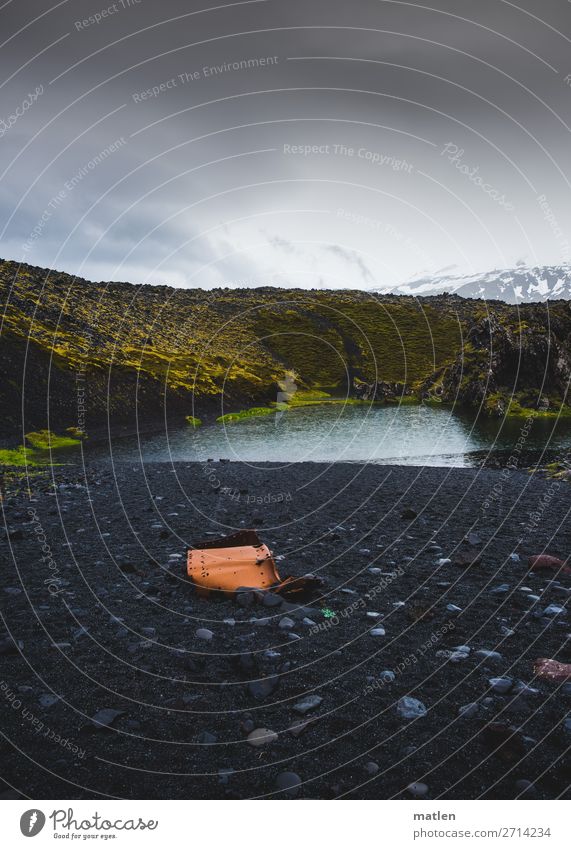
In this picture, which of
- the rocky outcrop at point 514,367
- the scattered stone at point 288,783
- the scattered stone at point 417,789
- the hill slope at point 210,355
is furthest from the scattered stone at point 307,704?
the rocky outcrop at point 514,367

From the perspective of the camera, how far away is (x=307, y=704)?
5.71m

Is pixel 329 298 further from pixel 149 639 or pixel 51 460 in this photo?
pixel 149 639

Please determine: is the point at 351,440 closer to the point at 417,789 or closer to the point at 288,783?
the point at 417,789

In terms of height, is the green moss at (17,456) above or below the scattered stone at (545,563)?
below

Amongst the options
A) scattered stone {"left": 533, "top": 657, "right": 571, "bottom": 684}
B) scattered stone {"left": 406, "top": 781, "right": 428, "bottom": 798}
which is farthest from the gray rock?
scattered stone {"left": 533, "top": 657, "right": 571, "bottom": 684}

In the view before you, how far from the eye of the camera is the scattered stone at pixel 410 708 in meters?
5.50

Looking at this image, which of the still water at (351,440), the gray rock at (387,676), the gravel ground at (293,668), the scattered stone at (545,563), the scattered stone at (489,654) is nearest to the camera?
the gravel ground at (293,668)

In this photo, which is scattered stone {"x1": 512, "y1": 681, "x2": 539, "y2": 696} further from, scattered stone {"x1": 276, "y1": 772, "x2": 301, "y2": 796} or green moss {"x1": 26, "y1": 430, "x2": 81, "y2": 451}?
green moss {"x1": 26, "y1": 430, "x2": 81, "y2": 451}

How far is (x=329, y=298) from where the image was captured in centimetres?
17750

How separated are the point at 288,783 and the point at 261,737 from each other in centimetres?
70

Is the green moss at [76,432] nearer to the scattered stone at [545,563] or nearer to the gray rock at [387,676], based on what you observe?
the scattered stone at [545,563]

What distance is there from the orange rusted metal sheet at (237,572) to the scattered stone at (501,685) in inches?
150
